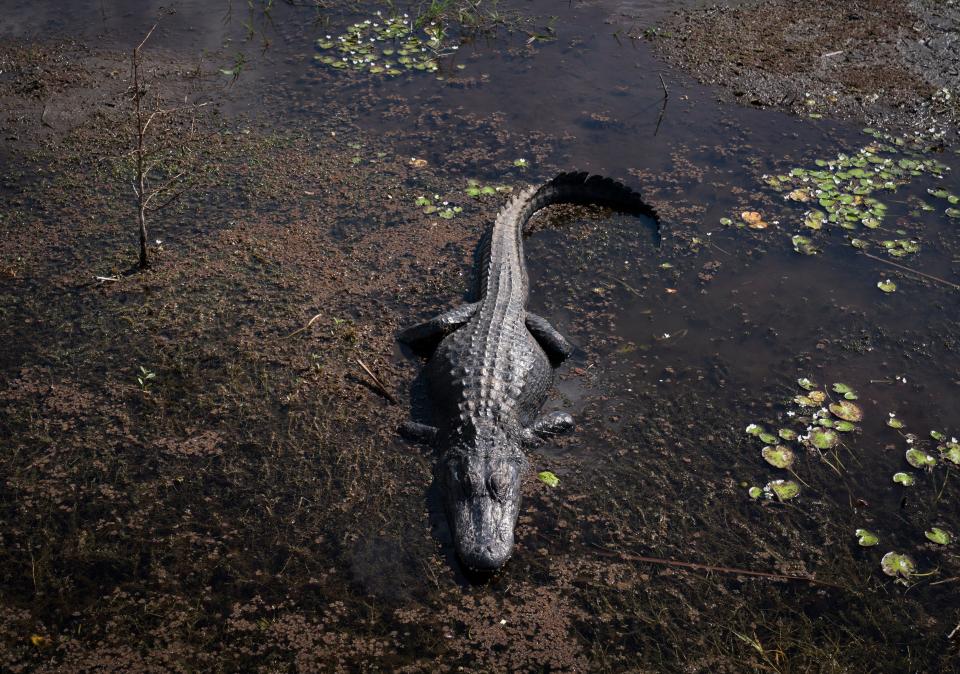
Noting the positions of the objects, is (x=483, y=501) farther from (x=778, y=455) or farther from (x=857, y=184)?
(x=857, y=184)

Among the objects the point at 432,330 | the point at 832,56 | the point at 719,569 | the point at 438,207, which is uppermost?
the point at 832,56

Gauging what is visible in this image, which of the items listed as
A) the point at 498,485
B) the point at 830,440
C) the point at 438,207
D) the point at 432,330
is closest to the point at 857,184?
the point at 830,440

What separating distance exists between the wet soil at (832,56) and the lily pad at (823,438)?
386cm

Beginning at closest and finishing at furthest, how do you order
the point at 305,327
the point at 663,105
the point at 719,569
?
1. the point at 719,569
2. the point at 305,327
3. the point at 663,105

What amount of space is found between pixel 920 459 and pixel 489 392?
2454mm

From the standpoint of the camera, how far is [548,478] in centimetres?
415

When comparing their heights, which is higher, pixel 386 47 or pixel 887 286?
pixel 386 47

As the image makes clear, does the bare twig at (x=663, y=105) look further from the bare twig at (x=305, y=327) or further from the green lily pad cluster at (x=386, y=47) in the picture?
the bare twig at (x=305, y=327)

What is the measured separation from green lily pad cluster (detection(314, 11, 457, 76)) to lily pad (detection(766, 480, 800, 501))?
5302 mm

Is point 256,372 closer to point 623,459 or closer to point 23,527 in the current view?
point 23,527

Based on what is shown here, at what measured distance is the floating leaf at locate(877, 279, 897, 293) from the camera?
5383 mm

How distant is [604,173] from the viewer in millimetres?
6453

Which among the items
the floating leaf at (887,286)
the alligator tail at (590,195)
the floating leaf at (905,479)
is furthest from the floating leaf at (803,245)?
the floating leaf at (905,479)

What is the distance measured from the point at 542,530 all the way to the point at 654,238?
2.77m
